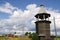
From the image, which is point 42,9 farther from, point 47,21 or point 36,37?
point 36,37

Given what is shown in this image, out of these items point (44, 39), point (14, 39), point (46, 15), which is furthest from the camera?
point (14, 39)

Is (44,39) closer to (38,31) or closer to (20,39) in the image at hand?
(38,31)

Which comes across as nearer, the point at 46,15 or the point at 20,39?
the point at 46,15

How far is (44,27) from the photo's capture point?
128 feet

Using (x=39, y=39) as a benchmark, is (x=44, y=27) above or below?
above

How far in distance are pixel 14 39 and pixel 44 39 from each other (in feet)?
41.0

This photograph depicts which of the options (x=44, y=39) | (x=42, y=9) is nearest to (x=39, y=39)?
(x=44, y=39)

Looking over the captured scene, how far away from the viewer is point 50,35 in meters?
39.5

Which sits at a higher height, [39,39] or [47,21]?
[47,21]

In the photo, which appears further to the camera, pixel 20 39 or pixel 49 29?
pixel 20 39

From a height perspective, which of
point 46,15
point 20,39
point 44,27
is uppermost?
point 46,15

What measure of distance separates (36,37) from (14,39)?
31.2ft

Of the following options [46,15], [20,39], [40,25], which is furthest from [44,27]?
[20,39]

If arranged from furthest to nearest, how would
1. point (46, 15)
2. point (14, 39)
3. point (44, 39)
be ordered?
point (14, 39), point (46, 15), point (44, 39)
